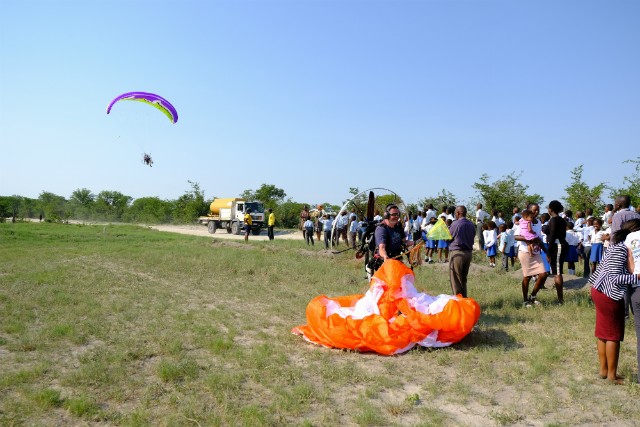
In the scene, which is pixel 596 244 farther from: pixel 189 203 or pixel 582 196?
pixel 189 203

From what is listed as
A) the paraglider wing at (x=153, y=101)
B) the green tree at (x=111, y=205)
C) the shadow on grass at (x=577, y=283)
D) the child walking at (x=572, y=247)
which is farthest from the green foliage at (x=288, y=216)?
the shadow on grass at (x=577, y=283)

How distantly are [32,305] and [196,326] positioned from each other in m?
3.39

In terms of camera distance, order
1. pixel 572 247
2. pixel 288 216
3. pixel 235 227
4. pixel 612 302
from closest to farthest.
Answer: pixel 612 302 → pixel 572 247 → pixel 235 227 → pixel 288 216

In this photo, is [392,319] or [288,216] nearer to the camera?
[392,319]

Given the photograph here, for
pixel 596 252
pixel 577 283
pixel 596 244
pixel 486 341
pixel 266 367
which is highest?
pixel 596 244

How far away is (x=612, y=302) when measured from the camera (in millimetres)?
4953

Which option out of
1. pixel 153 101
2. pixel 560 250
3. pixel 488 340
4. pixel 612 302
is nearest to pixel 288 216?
pixel 153 101

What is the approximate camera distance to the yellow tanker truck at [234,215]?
103ft

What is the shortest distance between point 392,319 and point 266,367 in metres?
1.66

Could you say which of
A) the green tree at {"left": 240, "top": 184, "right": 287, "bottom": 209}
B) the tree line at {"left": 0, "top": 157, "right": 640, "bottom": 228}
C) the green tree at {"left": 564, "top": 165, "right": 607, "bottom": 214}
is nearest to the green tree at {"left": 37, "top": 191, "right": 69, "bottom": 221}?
the tree line at {"left": 0, "top": 157, "right": 640, "bottom": 228}

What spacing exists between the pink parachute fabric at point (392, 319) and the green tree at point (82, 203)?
5499 cm

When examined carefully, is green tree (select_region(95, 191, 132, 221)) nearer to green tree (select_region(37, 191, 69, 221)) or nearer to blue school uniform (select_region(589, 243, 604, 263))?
green tree (select_region(37, 191, 69, 221))

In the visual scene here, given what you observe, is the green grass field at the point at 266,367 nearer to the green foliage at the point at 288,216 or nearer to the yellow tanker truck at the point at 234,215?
the yellow tanker truck at the point at 234,215

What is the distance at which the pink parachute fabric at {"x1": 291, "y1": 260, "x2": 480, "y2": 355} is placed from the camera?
19.9ft
